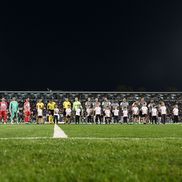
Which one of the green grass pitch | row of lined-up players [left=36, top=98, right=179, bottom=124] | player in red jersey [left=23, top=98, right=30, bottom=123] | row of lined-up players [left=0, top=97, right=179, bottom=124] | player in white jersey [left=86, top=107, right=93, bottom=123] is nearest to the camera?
the green grass pitch

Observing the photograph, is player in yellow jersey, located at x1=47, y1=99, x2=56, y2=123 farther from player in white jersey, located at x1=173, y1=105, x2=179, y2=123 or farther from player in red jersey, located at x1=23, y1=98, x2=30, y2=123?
player in white jersey, located at x1=173, y1=105, x2=179, y2=123

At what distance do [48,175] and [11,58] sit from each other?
38411 mm

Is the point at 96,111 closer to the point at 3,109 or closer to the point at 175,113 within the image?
the point at 175,113

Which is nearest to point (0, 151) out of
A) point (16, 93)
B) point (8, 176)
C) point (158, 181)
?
point (8, 176)

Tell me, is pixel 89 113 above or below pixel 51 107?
below

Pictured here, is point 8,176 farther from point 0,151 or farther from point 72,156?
point 0,151

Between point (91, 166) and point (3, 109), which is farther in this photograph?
point (3, 109)

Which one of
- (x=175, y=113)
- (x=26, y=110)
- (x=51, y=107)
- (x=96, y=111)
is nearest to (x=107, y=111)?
(x=96, y=111)

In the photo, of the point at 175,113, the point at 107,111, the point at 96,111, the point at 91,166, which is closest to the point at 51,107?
the point at 96,111

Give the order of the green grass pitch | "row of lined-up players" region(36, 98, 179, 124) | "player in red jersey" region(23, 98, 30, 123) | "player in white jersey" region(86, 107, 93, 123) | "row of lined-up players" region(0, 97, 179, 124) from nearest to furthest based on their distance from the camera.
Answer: the green grass pitch → "player in red jersey" region(23, 98, 30, 123) → "row of lined-up players" region(0, 97, 179, 124) → "row of lined-up players" region(36, 98, 179, 124) → "player in white jersey" region(86, 107, 93, 123)

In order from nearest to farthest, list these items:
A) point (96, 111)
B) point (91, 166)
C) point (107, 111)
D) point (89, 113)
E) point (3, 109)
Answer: point (91, 166) → point (3, 109) → point (96, 111) → point (107, 111) → point (89, 113)

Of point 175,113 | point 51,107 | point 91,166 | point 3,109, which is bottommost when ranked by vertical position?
point 91,166

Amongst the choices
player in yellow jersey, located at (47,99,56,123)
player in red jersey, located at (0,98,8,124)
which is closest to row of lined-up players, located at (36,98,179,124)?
player in yellow jersey, located at (47,99,56,123)

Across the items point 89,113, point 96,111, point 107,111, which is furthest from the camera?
point 89,113
